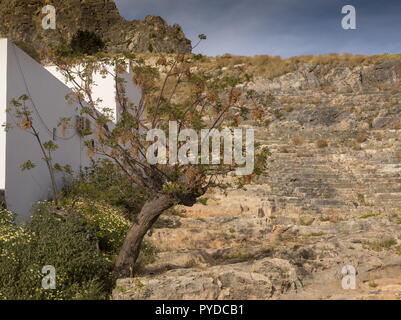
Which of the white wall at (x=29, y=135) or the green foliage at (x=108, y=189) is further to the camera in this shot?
the green foliage at (x=108, y=189)

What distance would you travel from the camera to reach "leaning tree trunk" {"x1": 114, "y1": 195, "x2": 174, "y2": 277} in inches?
300

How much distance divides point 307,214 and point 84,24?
28.9 meters

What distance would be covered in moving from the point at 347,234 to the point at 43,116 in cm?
762

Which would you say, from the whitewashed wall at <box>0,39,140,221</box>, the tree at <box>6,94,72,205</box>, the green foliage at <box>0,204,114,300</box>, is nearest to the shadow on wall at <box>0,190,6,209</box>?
the whitewashed wall at <box>0,39,140,221</box>

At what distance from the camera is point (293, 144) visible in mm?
19531

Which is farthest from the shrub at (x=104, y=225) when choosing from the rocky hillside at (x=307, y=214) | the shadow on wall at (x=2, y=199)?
the shadow on wall at (x=2, y=199)

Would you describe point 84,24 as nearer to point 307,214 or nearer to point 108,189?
point 307,214

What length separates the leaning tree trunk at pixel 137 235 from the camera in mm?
7609

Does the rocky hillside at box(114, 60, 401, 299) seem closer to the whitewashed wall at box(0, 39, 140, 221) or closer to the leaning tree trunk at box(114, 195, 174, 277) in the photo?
the leaning tree trunk at box(114, 195, 174, 277)

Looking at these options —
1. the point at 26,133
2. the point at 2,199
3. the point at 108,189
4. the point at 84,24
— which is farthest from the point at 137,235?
the point at 84,24

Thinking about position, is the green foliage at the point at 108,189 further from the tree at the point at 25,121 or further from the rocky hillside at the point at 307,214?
the rocky hillside at the point at 307,214

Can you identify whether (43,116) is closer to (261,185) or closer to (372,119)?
(261,185)

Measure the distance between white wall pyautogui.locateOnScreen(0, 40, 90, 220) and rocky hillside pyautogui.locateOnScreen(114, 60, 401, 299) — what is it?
278cm

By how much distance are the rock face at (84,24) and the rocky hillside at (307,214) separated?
12.9 m
